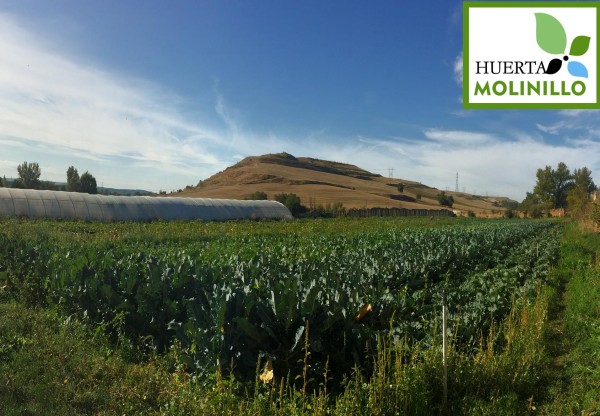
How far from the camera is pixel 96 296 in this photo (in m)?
6.43

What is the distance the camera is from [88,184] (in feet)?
205

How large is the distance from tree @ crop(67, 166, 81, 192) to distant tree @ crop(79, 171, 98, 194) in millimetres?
614

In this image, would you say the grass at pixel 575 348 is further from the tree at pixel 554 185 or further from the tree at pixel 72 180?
the tree at pixel 554 185

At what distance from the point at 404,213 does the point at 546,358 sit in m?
62.6

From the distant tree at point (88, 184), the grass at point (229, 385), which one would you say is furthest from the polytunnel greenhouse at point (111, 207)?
the distant tree at point (88, 184)

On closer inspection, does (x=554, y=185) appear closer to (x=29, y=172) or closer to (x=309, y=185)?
(x=309, y=185)

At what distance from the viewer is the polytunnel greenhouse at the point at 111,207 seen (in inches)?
1008

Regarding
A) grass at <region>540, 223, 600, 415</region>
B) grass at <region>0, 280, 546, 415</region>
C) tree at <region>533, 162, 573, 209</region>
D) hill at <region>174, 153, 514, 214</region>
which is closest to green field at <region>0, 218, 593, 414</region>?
grass at <region>0, 280, 546, 415</region>

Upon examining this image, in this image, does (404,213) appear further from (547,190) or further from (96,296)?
(96,296)

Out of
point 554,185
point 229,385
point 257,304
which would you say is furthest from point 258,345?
point 554,185

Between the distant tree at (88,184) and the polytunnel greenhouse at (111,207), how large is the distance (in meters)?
33.2

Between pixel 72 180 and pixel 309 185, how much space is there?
44.1 meters

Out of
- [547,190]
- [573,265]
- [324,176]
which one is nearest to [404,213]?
Answer: [547,190]

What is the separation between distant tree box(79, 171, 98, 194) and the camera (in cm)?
6159
